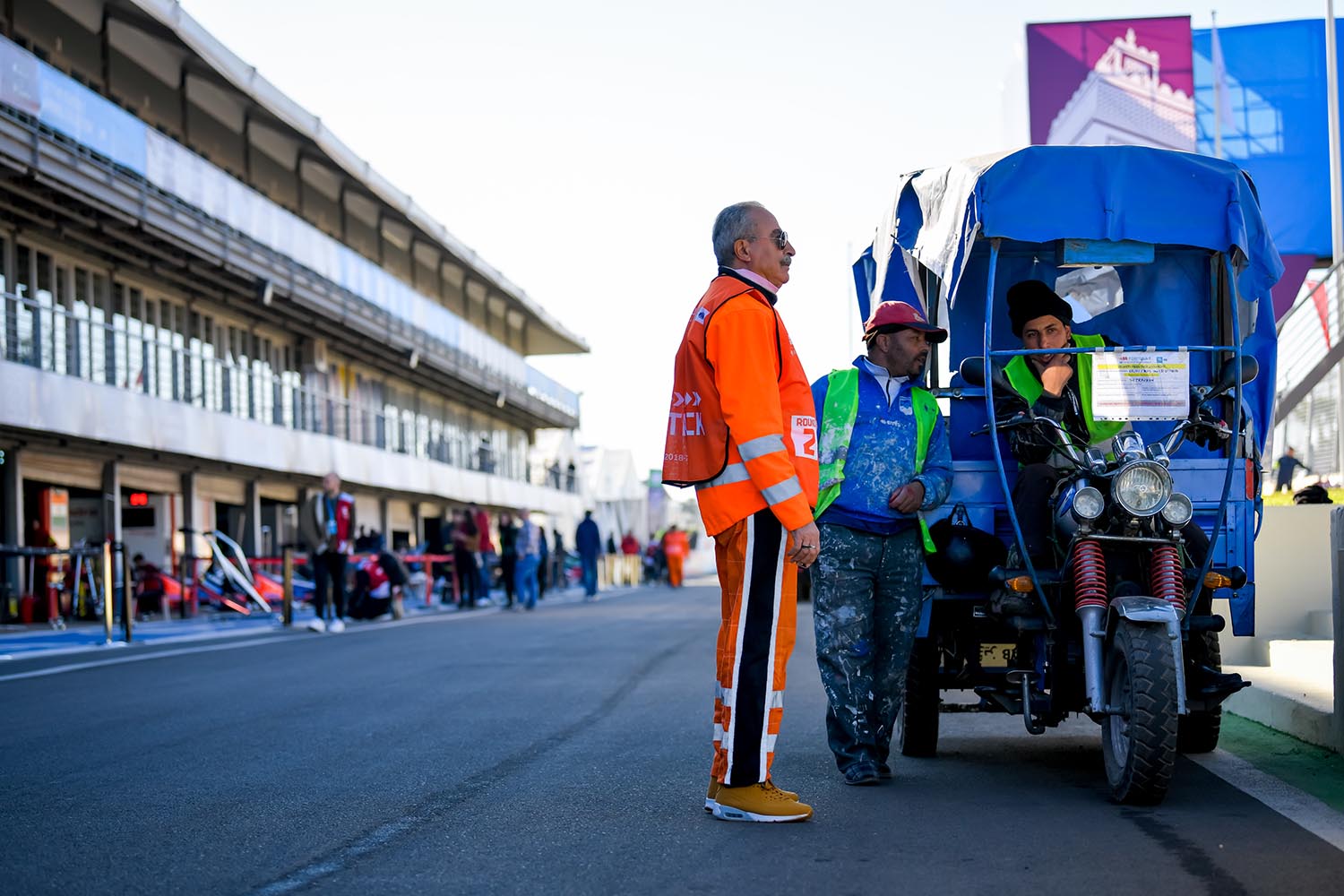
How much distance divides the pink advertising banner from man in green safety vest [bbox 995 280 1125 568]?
849 inches

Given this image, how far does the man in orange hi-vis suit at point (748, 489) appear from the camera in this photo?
207 inches

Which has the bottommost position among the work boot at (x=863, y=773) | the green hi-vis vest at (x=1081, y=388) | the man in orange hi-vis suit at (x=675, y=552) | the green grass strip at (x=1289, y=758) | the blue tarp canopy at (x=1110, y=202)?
the man in orange hi-vis suit at (x=675, y=552)

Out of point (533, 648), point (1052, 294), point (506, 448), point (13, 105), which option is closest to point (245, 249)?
point (13, 105)

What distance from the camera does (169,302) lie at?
99.0ft

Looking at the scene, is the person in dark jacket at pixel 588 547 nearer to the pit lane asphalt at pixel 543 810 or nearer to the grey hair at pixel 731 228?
the pit lane asphalt at pixel 543 810

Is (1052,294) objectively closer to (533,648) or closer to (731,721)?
(731,721)

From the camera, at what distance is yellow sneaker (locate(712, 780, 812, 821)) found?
5246 mm

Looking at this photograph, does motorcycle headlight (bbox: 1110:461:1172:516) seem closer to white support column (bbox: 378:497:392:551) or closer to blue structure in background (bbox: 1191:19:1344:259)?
blue structure in background (bbox: 1191:19:1344:259)

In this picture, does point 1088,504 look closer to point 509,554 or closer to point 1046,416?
point 1046,416

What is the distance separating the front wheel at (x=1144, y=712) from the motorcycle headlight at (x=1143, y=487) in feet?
1.43

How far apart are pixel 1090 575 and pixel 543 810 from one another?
2116mm

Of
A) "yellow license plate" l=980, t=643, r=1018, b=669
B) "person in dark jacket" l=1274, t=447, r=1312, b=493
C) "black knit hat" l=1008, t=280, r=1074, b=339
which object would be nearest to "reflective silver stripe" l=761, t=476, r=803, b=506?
"yellow license plate" l=980, t=643, r=1018, b=669

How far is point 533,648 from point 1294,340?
11067mm


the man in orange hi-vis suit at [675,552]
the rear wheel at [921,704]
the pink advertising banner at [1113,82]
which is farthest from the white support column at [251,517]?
the rear wheel at [921,704]
